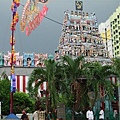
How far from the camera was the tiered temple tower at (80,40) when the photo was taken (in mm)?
55156

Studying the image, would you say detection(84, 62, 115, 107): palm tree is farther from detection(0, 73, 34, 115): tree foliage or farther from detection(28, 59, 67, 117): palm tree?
detection(0, 73, 34, 115): tree foliage

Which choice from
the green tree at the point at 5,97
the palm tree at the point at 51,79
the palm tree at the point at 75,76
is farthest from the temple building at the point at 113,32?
the palm tree at the point at 51,79

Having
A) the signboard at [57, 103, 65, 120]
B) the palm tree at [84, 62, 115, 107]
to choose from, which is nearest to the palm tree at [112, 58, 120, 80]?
the palm tree at [84, 62, 115, 107]

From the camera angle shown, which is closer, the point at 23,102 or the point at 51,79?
the point at 51,79

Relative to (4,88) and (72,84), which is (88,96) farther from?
(4,88)

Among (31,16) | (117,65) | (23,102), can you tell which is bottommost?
(23,102)

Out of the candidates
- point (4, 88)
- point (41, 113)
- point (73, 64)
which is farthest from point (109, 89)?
point (4, 88)

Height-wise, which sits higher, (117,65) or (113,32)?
(113,32)

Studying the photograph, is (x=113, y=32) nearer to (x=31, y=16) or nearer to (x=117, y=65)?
(x=117, y=65)

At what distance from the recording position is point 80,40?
56125 mm

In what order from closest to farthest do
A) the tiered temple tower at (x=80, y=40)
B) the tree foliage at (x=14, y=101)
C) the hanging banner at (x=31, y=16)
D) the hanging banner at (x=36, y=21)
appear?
the hanging banner at (x=36, y=21) < the hanging banner at (x=31, y=16) < the tree foliage at (x=14, y=101) < the tiered temple tower at (x=80, y=40)

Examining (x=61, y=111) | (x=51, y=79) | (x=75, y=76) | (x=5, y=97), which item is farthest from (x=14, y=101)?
(x=75, y=76)

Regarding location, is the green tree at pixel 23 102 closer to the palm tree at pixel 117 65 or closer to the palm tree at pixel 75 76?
the palm tree at pixel 75 76

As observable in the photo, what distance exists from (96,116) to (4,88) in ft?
42.2
